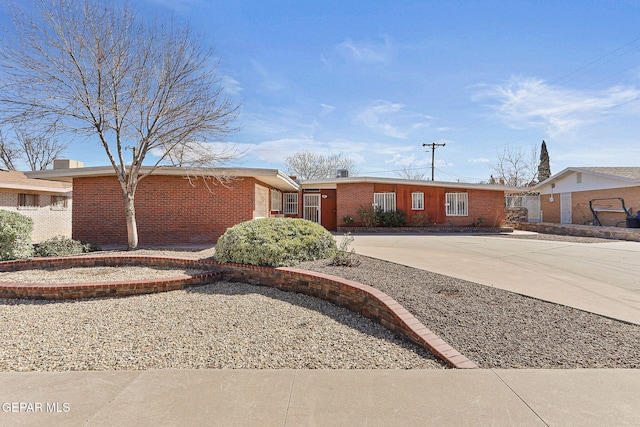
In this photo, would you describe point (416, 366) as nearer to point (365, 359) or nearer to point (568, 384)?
point (365, 359)

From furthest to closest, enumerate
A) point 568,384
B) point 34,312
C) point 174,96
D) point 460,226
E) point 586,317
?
point 460,226 < point 174,96 < point 34,312 < point 586,317 < point 568,384

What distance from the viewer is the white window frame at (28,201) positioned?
16.2 m

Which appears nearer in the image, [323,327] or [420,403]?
[420,403]

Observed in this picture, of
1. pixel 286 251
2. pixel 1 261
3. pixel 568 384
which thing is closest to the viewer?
pixel 568 384

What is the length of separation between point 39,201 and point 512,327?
2199 centimetres

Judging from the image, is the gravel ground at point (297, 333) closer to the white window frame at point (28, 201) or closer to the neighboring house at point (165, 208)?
the neighboring house at point (165, 208)

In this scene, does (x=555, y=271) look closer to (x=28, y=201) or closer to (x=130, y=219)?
(x=130, y=219)

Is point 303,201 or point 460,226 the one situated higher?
point 303,201

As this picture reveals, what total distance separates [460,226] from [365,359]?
1616 centimetres

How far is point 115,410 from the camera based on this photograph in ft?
7.55

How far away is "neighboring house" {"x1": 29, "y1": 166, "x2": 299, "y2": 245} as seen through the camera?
1027 centimetres

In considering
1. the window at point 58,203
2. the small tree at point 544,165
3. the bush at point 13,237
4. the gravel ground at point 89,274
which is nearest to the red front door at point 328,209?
the gravel ground at point 89,274

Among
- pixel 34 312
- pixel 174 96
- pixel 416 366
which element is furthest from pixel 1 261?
pixel 416 366

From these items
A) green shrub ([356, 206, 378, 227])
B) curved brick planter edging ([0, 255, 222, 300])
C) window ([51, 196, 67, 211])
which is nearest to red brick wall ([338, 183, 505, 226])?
green shrub ([356, 206, 378, 227])
